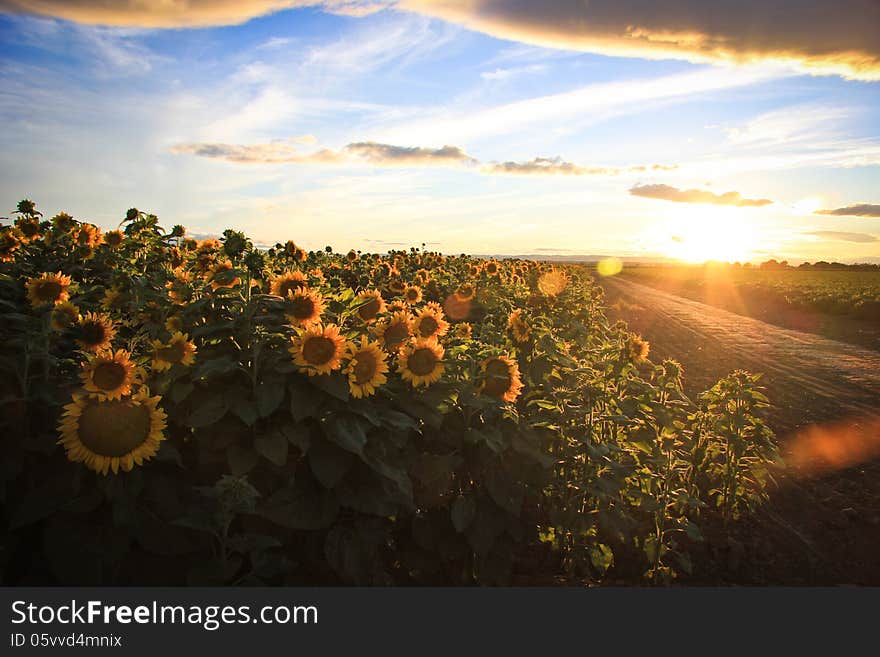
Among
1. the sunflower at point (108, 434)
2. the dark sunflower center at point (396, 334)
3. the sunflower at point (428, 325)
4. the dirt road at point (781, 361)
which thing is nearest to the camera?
the sunflower at point (108, 434)

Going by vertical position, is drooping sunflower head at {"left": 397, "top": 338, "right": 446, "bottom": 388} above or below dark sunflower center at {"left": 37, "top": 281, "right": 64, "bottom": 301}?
below

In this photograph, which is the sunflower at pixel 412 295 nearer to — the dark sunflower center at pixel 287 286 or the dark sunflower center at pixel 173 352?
the dark sunflower center at pixel 287 286

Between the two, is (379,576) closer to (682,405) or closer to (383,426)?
(383,426)

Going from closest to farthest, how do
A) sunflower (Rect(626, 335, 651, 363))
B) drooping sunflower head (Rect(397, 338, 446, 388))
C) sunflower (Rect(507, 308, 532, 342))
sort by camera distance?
1. drooping sunflower head (Rect(397, 338, 446, 388))
2. sunflower (Rect(507, 308, 532, 342))
3. sunflower (Rect(626, 335, 651, 363))

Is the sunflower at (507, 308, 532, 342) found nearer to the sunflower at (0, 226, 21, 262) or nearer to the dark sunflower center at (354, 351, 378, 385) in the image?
the dark sunflower center at (354, 351, 378, 385)

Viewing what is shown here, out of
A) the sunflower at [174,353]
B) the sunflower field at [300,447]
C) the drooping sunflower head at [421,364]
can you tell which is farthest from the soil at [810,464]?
the sunflower at [174,353]

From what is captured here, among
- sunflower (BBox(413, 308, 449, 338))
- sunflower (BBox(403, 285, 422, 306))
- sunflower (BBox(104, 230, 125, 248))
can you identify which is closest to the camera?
sunflower (BBox(413, 308, 449, 338))

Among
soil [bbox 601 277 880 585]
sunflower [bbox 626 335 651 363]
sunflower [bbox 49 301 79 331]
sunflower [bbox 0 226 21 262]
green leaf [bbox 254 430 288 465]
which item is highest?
sunflower [bbox 0 226 21 262]

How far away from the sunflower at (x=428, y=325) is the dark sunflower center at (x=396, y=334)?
153 mm

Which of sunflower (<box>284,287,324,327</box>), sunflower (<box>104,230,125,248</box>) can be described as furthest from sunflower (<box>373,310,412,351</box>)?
sunflower (<box>104,230,125,248</box>)

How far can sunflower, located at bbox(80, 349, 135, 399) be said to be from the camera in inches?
120

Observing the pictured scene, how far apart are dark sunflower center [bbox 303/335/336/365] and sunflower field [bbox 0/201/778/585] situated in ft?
0.04

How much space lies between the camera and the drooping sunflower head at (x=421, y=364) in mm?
3752

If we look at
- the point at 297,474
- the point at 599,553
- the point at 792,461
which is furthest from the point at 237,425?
the point at 792,461
